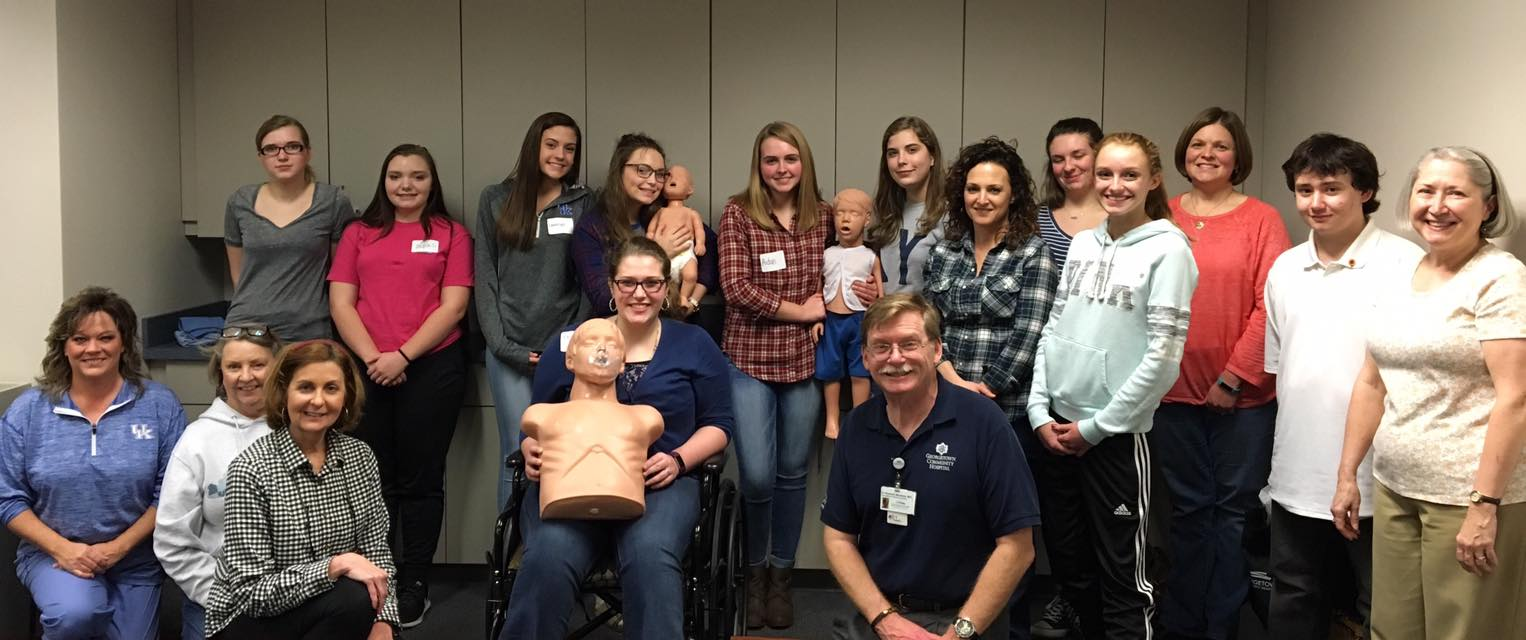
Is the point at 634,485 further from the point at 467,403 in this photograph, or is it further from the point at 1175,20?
the point at 1175,20

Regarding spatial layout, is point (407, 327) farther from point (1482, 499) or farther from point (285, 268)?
point (1482, 499)

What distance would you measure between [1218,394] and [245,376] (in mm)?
2663

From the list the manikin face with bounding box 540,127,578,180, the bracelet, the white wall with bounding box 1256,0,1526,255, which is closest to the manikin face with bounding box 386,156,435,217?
the manikin face with bounding box 540,127,578,180

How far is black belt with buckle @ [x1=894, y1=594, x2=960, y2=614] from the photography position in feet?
8.48

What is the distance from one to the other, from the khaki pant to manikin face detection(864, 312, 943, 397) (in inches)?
43.5

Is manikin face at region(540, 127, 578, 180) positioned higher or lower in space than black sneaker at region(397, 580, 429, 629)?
higher

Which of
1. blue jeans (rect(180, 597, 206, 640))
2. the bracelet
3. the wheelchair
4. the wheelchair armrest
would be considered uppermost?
the bracelet

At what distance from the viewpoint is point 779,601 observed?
3941mm

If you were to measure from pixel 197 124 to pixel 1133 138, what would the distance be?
3.46m

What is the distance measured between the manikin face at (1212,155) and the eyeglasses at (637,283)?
1.65 m

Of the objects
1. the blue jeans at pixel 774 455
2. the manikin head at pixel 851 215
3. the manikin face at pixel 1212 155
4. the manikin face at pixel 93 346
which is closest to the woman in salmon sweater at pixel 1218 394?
the manikin face at pixel 1212 155

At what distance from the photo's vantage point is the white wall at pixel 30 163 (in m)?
3.82

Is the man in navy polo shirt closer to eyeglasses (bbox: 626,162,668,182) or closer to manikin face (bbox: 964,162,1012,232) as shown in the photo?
manikin face (bbox: 964,162,1012,232)

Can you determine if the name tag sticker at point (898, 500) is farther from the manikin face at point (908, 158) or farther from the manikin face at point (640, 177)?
the manikin face at point (640, 177)
